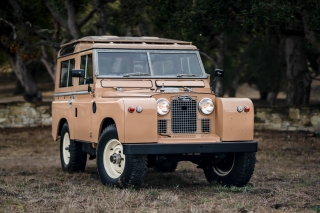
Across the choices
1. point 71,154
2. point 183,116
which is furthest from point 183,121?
point 71,154

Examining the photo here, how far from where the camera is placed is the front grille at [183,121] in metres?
10.1

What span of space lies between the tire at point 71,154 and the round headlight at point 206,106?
3.22m

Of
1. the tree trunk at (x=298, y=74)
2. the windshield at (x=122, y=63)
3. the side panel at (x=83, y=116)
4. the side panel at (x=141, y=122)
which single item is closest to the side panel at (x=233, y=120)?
the side panel at (x=141, y=122)

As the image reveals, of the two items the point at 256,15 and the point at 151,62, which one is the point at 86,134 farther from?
the point at 256,15

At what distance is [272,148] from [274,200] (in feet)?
30.3

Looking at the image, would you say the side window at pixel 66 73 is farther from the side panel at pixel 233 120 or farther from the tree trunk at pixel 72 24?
the tree trunk at pixel 72 24

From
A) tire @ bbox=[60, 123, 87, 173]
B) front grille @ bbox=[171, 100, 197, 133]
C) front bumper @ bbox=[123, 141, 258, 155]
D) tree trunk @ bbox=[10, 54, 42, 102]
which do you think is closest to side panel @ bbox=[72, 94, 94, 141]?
tire @ bbox=[60, 123, 87, 173]

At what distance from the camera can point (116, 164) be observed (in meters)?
10.3

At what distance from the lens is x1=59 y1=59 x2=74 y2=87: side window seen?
12.9 metres

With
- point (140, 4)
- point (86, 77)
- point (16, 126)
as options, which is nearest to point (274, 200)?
point (86, 77)

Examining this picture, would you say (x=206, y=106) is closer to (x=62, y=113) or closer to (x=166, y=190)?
(x=166, y=190)

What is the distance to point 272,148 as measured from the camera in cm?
1827

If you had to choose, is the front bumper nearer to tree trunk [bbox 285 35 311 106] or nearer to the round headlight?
the round headlight

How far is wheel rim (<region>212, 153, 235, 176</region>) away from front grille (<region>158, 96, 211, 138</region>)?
892mm
